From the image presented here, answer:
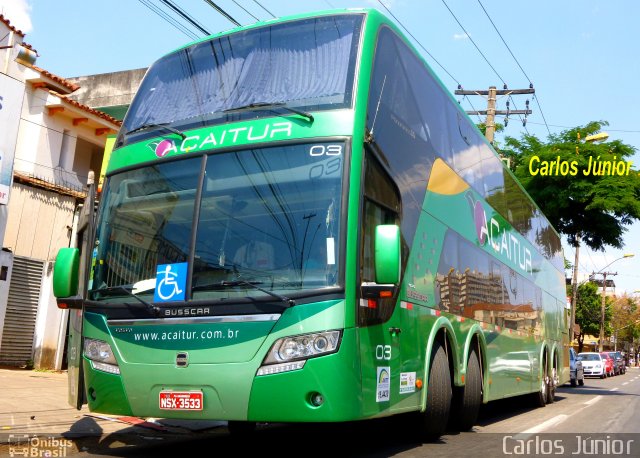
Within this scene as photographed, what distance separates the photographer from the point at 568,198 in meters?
21.0

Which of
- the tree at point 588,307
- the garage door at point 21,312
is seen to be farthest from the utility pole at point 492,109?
the tree at point 588,307

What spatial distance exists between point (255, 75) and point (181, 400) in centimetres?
319

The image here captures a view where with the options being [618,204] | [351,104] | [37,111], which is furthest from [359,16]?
[618,204]

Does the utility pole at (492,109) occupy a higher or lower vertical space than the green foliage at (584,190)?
higher

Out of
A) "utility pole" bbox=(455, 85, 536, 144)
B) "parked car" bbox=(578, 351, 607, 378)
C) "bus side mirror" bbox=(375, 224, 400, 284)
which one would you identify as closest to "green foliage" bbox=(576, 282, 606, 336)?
"parked car" bbox=(578, 351, 607, 378)

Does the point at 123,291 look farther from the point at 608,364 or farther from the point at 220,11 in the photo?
the point at 608,364

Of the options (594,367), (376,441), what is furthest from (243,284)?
(594,367)

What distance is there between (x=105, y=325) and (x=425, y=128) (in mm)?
4238

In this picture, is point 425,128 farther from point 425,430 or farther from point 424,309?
point 425,430

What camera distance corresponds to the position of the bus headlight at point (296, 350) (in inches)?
204

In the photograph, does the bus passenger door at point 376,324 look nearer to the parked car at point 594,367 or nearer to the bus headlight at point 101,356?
the bus headlight at point 101,356

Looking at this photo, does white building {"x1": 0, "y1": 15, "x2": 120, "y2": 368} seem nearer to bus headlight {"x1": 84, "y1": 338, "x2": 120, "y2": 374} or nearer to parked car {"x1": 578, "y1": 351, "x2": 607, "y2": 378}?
bus headlight {"x1": 84, "y1": 338, "x2": 120, "y2": 374}

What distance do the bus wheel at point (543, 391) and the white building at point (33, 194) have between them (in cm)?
1130

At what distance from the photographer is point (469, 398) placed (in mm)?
8742
